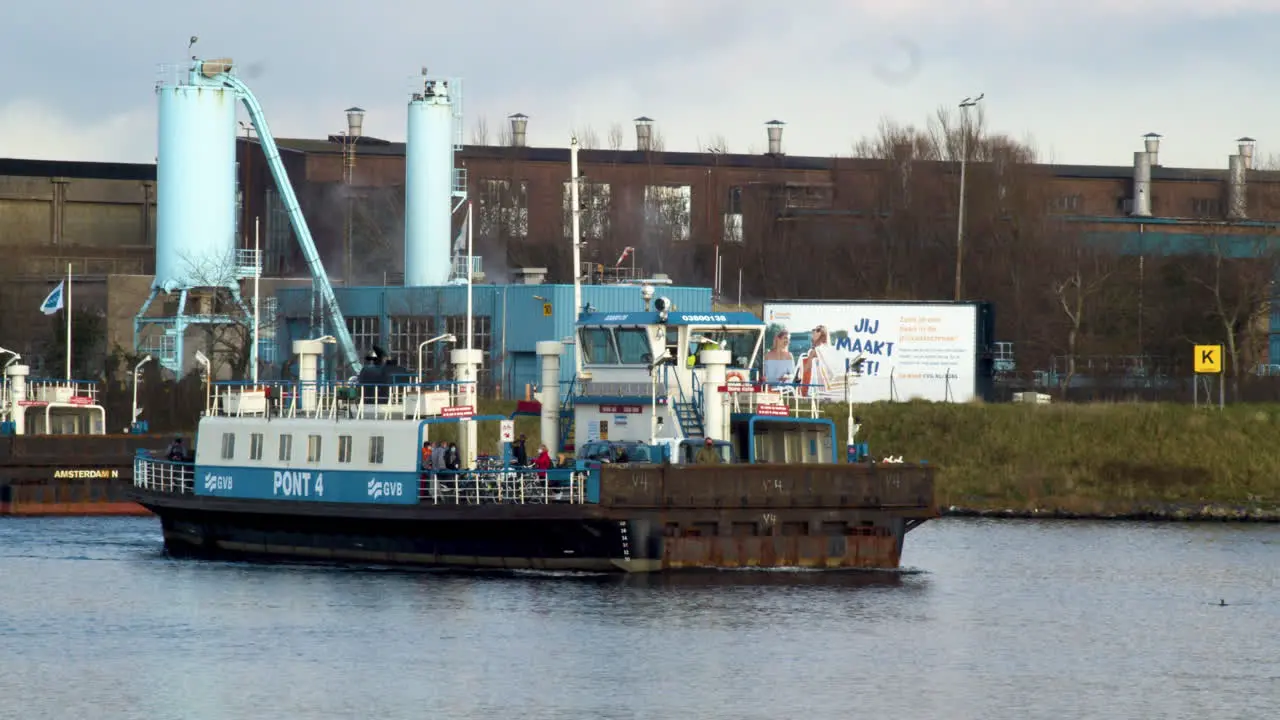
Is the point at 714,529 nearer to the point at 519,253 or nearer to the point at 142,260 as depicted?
the point at 519,253

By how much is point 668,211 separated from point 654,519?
6514 centimetres

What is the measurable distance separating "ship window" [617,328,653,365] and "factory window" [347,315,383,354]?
4378 cm

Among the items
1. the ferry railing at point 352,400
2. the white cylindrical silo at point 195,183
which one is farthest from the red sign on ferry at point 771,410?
the white cylindrical silo at point 195,183

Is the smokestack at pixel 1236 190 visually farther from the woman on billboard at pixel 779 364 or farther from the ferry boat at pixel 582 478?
the ferry boat at pixel 582 478

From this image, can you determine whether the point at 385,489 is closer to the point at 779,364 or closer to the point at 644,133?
the point at 779,364

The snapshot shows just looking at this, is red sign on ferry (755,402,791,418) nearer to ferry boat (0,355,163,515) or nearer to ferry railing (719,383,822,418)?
ferry railing (719,383,822,418)

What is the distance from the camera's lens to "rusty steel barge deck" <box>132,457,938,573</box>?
1718 inches

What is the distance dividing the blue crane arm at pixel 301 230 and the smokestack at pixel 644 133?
28.9 m

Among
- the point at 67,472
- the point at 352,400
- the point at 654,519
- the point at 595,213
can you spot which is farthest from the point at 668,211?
the point at 654,519

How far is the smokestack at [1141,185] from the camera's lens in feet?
382

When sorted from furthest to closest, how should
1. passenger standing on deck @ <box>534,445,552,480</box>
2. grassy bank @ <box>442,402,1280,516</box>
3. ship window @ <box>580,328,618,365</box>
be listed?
grassy bank @ <box>442,402,1280,516</box> < ship window @ <box>580,328,618,365</box> < passenger standing on deck @ <box>534,445,552,480</box>

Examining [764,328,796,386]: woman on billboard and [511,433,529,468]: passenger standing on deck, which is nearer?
[511,433,529,468]: passenger standing on deck

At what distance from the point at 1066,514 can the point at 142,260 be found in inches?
2544

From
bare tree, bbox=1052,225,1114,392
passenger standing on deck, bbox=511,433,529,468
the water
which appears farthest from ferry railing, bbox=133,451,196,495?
bare tree, bbox=1052,225,1114,392
